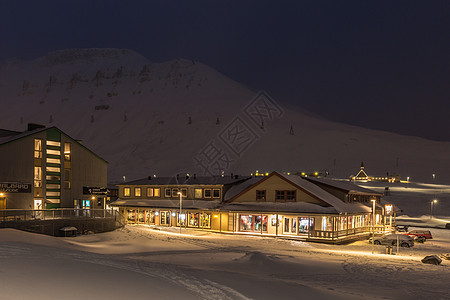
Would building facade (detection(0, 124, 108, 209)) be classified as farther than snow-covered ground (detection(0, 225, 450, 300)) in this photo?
Yes

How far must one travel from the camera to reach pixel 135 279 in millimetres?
14109

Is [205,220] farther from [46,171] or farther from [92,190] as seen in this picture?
[46,171]

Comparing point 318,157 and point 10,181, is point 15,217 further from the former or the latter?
point 318,157

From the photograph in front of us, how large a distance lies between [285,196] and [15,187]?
2911 cm

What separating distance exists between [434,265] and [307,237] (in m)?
16.1

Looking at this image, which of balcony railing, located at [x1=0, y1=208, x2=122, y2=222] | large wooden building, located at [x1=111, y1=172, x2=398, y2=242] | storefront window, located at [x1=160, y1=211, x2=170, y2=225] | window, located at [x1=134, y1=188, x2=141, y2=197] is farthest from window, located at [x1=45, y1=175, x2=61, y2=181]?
storefront window, located at [x1=160, y1=211, x2=170, y2=225]

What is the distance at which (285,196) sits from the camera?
4578 cm

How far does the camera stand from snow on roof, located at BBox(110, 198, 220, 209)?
50638mm

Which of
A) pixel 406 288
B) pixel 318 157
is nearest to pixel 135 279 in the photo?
pixel 406 288

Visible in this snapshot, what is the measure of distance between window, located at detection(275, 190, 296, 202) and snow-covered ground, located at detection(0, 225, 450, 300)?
30.1ft

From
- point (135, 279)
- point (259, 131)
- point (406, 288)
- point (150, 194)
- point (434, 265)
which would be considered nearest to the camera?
point (135, 279)

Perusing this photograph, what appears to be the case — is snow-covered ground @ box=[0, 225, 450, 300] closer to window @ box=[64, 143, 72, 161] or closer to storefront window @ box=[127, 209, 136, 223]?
window @ box=[64, 143, 72, 161]

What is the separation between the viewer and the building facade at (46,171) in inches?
1634

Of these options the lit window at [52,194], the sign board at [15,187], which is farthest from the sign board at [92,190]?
the sign board at [15,187]
